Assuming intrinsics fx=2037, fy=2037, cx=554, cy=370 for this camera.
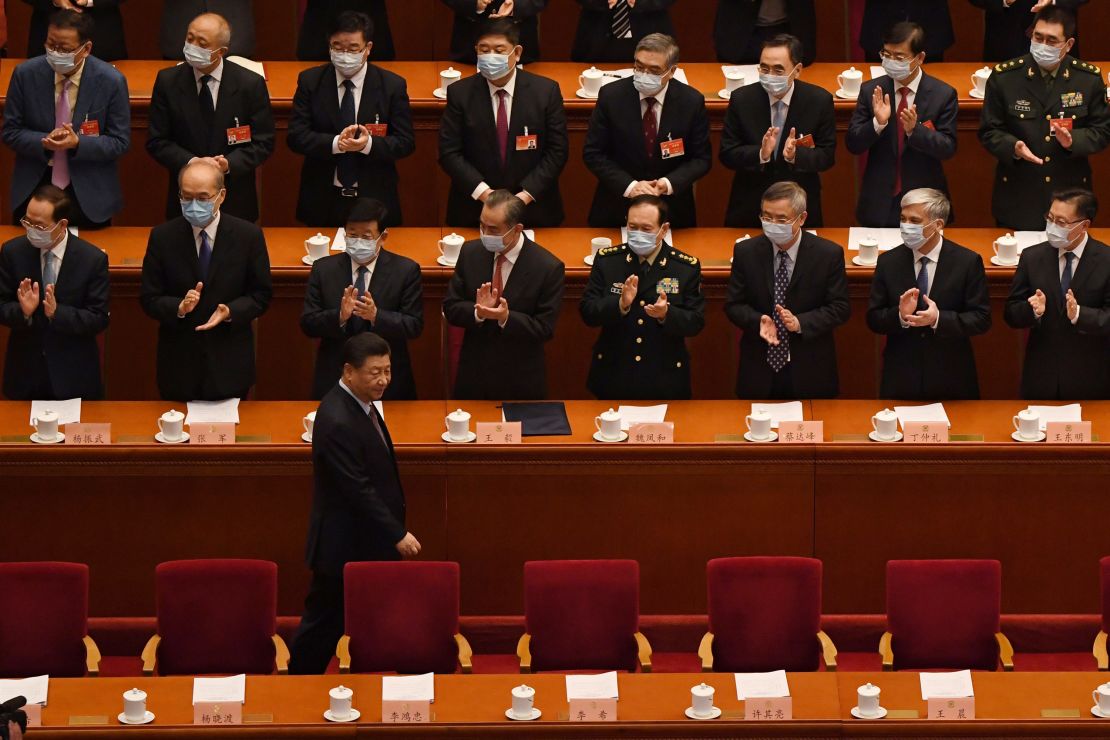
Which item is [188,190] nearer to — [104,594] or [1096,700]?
[104,594]

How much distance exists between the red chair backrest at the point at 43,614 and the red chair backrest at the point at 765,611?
2070 mm

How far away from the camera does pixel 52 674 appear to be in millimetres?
6672

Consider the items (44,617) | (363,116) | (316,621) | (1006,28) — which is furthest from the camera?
(1006,28)

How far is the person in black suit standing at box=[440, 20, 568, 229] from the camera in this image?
8477 mm

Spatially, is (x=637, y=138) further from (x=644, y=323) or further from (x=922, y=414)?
(x=922, y=414)

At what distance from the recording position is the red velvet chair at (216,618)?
21.8 feet

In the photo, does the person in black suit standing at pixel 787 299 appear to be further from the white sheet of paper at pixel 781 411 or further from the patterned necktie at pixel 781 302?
the white sheet of paper at pixel 781 411

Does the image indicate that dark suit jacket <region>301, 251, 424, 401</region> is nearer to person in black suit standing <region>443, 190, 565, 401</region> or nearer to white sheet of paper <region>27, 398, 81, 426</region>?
person in black suit standing <region>443, 190, 565, 401</region>

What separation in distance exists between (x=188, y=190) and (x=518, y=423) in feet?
4.89

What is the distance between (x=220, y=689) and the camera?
6066 mm

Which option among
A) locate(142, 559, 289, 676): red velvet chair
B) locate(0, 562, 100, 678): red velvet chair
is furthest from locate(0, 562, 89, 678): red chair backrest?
locate(142, 559, 289, 676): red velvet chair

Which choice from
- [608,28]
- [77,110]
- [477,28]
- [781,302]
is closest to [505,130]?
[477,28]

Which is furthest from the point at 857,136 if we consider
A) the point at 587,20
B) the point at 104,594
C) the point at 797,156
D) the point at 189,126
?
the point at 104,594

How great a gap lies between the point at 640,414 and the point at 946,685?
184 centimetres
